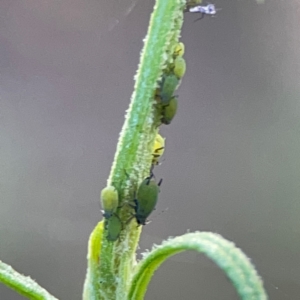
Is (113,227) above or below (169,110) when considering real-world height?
below

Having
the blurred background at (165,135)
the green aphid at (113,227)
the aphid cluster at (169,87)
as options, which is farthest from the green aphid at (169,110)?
the blurred background at (165,135)

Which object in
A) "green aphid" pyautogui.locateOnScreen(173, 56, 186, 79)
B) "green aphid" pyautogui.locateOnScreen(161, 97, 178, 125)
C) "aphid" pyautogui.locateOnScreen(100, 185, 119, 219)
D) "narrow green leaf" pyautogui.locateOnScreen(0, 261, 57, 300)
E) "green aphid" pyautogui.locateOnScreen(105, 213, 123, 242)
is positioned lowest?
"narrow green leaf" pyautogui.locateOnScreen(0, 261, 57, 300)

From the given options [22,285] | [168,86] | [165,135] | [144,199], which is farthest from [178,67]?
[165,135]

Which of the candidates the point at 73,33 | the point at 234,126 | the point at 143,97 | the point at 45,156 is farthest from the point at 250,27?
the point at 143,97

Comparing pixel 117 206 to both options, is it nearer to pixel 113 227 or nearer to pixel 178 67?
pixel 113 227

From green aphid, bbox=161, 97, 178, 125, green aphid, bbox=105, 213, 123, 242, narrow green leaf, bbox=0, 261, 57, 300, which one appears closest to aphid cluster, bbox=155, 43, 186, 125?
green aphid, bbox=161, 97, 178, 125

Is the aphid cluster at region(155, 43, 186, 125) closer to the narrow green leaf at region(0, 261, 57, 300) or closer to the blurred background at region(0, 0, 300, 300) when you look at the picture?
the narrow green leaf at region(0, 261, 57, 300)
